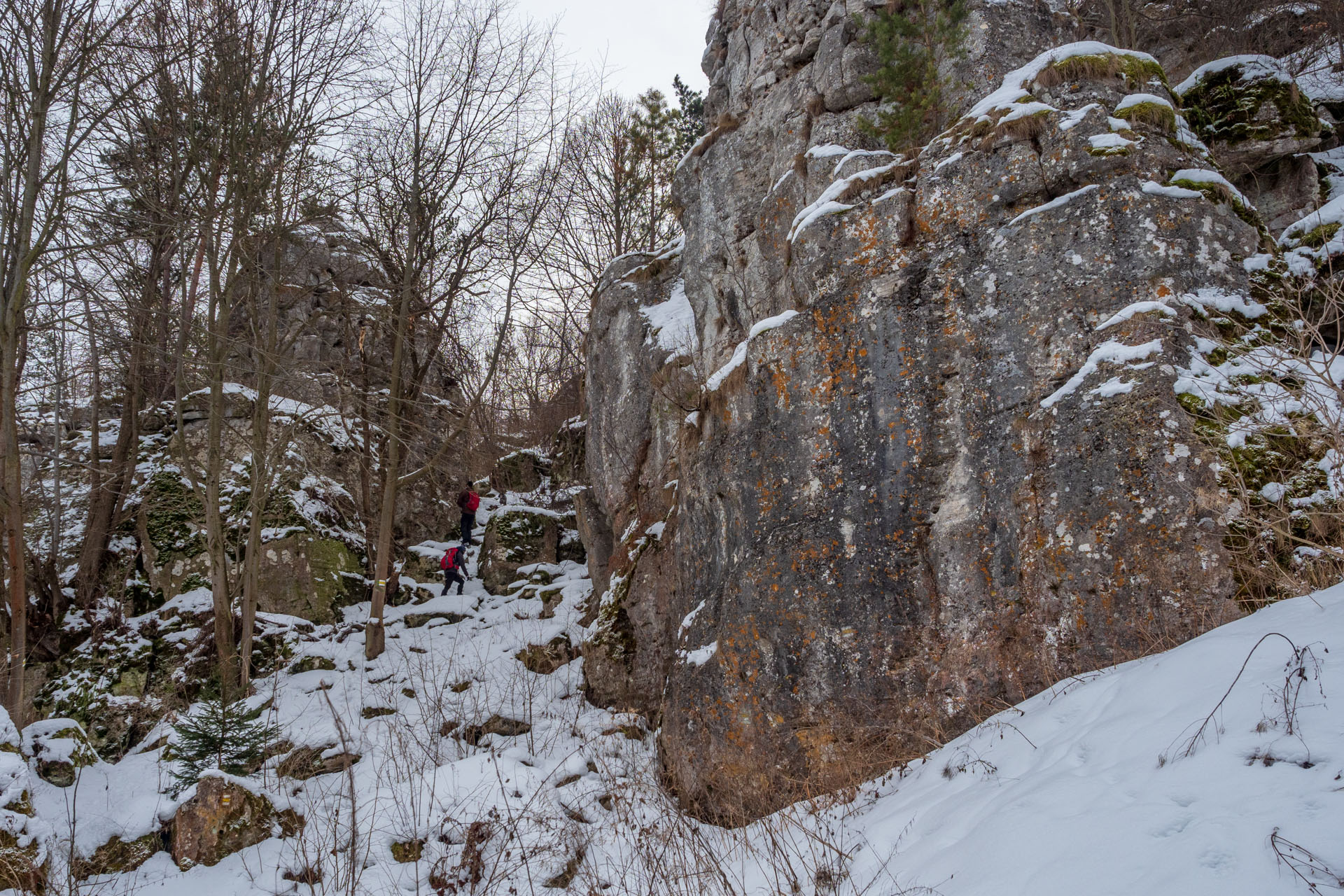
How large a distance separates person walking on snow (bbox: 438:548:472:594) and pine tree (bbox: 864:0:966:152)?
8.92 m

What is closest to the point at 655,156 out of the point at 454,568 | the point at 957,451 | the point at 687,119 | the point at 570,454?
the point at 687,119

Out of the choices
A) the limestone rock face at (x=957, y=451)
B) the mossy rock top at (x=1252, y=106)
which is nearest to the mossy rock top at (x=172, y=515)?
the limestone rock face at (x=957, y=451)

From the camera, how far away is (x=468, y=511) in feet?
44.0

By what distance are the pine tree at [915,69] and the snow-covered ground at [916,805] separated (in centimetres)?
657

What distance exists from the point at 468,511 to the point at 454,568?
1.35 metres

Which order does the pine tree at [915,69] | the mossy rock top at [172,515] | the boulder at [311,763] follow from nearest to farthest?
the boulder at [311,763], the pine tree at [915,69], the mossy rock top at [172,515]

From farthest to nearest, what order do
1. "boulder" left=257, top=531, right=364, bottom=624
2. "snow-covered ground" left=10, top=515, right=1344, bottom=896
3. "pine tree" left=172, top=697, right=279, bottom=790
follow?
"boulder" left=257, top=531, right=364, bottom=624 → "pine tree" left=172, top=697, right=279, bottom=790 → "snow-covered ground" left=10, top=515, right=1344, bottom=896

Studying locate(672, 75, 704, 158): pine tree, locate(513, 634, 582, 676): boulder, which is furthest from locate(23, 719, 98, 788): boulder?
locate(672, 75, 704, 158): pine tree

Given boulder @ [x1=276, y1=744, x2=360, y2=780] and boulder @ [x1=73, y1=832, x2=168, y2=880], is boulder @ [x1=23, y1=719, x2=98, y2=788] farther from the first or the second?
A: boulder @ [x1=276, y1=744, x2=360, y2=780]

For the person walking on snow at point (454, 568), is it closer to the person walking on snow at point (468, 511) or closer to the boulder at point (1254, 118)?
Result: the person walking on snow at point (468, 511)

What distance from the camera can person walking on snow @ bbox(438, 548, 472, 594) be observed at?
12391 millimetres

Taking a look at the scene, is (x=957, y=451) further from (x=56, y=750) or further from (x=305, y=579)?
(x=305, y=579)

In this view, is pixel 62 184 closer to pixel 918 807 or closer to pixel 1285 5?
pixel 918 807

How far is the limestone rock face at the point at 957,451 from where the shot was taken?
4.71 meters
